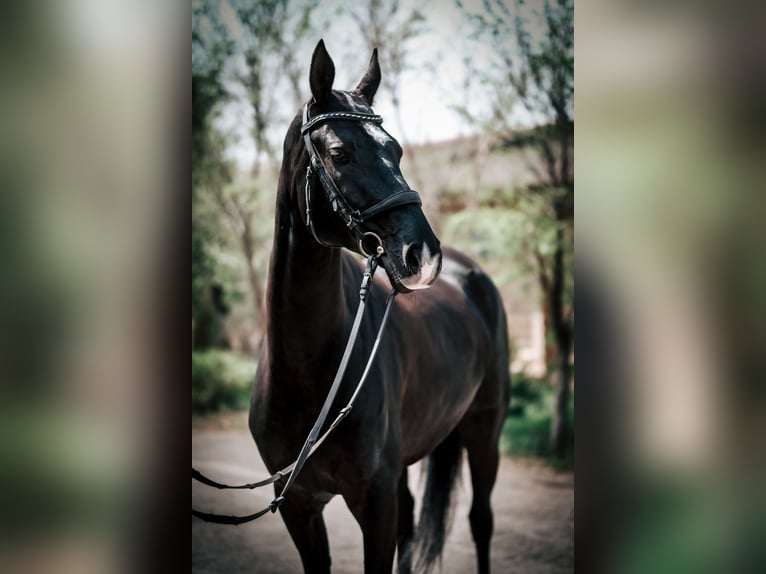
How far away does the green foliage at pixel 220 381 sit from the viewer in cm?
419

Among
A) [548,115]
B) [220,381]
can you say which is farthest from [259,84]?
[220,381]

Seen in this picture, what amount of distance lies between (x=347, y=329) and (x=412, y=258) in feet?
1.49

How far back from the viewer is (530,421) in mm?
4273

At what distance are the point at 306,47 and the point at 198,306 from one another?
181cm

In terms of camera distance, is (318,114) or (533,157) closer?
(318,114)

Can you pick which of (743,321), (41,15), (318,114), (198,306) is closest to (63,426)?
(41,15)

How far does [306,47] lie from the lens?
387 centimetres

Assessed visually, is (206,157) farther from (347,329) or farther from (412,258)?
(412,258)

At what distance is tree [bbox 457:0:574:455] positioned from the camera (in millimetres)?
3760

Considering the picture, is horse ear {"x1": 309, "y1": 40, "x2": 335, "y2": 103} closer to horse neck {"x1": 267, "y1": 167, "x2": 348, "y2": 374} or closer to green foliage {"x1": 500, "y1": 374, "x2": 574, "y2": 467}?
horse neck {"x1": 267, "y1": 167, "x2": 348, "y2": 374}

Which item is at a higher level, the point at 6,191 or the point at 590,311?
the point at 6,191

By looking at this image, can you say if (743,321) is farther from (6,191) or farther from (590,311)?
(6,191)

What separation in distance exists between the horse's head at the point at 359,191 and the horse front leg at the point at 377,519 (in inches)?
26.0

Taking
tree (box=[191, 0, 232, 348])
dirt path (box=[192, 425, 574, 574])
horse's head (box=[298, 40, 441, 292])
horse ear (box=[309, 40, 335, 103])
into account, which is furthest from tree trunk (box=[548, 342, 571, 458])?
horse ear (box=[309, 40, 335, 103])
